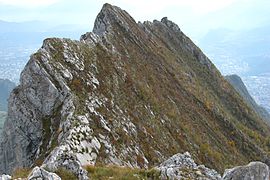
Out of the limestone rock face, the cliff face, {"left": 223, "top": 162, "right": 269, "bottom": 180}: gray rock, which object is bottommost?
{"left": 223, "top": 162, "right": 269, "bottom": 180}: gray rock

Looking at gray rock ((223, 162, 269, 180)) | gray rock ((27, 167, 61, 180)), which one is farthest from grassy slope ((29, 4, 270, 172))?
gray rock ((223, 162, 269, 180))

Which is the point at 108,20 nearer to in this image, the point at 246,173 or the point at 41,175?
the point at 246,173

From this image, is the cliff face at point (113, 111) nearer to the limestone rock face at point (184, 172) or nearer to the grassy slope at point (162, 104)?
the grassy slope at point (162, 104)

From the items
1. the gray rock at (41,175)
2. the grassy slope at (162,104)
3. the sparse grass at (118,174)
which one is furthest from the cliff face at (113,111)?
A: the gray rock at (41,175)

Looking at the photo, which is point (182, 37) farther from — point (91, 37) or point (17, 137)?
point (17, 137)

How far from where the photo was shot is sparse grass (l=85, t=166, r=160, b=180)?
22.7m

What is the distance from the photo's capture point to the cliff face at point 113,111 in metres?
34.9

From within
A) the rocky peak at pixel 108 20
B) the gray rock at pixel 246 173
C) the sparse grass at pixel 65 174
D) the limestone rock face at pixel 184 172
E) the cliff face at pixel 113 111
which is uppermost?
the rocky peak at pixel 108 20

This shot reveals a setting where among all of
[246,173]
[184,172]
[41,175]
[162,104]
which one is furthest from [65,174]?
[162,104]

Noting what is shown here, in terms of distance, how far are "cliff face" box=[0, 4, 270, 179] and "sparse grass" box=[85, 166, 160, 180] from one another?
1.31 meters

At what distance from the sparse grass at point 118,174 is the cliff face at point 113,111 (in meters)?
1.31

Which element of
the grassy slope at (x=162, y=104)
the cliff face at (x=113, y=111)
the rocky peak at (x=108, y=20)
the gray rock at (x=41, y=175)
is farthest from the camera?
the rocky peak at (x=108, y=20)

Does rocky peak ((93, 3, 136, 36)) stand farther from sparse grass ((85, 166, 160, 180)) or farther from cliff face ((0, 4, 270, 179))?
sparse grass ((85, 166, 160, 180))

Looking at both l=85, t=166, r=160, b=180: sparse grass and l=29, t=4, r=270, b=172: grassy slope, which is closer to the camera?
l=85, t=166, r=160, b=180: sparse grass
